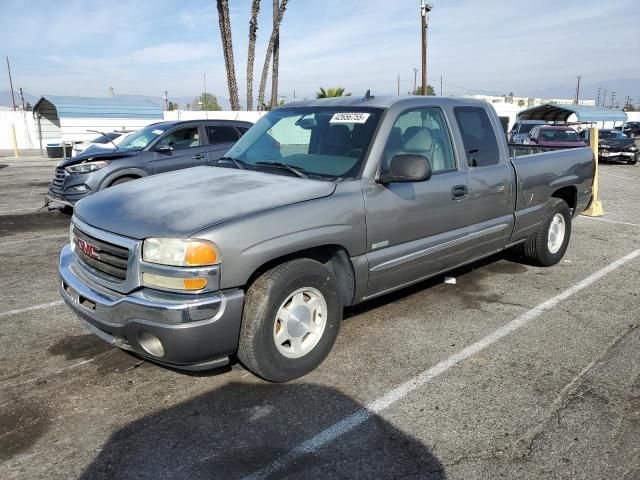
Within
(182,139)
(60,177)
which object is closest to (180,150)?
(182,139)

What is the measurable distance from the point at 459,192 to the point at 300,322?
187 cm

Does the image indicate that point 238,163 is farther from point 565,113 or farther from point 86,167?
point 565,113

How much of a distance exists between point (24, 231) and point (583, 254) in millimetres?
8160

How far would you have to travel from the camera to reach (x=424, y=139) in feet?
14.0

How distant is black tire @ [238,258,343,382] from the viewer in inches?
121

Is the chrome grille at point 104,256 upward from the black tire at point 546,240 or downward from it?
upward

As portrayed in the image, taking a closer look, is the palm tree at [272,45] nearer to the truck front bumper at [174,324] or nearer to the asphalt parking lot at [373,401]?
the asphalt parking lot at [373,401]

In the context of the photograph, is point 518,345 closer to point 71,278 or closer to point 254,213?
point 254,213

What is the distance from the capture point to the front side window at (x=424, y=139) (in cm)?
398

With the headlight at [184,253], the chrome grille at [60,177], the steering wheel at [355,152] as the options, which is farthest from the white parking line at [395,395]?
the chrome grille at [60,177]

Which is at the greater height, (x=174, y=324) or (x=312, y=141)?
(x=312, y=141)

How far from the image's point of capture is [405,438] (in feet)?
9.27

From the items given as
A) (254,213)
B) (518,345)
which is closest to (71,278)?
(254,213)

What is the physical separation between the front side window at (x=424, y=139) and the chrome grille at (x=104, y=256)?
1924 millimetres
